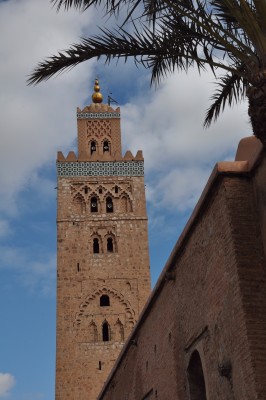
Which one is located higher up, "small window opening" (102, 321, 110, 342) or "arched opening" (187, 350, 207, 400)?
"small window opening" (102, 321, 110, 342)

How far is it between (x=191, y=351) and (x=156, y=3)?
13.4 ft

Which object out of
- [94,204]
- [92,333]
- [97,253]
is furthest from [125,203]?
[92,333]

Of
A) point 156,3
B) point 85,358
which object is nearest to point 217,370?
point 156,3

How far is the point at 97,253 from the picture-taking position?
23.7 m

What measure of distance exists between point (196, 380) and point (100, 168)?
18215 millimetres

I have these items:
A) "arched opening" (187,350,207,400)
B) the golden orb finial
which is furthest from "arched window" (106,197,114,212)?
"arched opening" (187,350,207,400)

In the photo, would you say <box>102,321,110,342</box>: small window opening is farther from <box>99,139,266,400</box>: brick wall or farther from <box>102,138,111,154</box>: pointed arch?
<box>99,139,266,400</box>: brick wall

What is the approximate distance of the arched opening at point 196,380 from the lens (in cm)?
755

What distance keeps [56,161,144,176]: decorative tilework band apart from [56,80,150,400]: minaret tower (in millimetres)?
41

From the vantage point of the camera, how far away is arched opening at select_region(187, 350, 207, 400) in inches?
297

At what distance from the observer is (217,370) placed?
641 cm

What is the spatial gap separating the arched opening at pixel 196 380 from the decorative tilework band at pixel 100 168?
1798 cm

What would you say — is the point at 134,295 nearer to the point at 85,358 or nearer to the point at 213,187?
the point at 85,358

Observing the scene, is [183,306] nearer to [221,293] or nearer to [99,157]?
[221,293]
